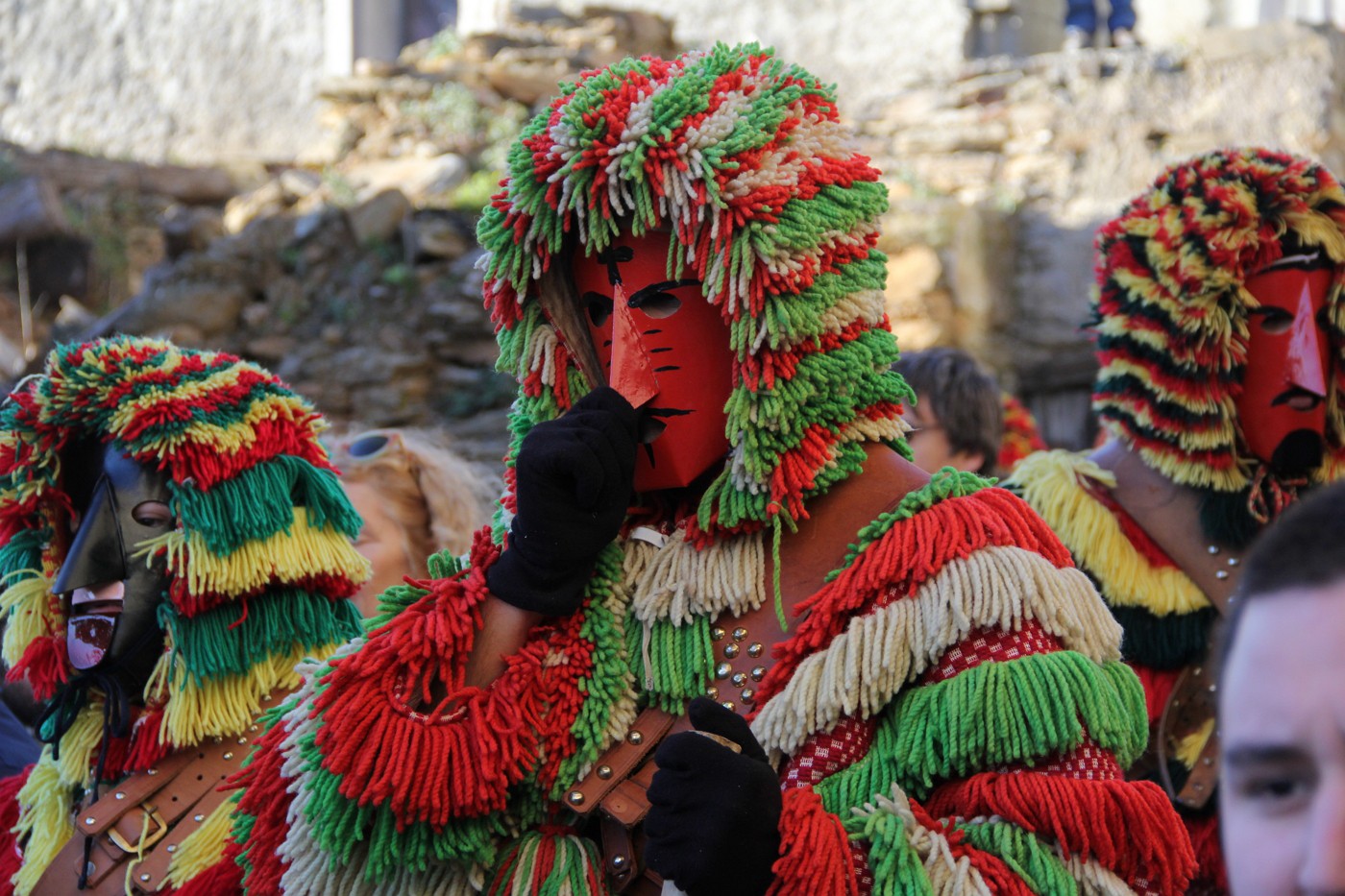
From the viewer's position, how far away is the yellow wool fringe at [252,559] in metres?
2.39

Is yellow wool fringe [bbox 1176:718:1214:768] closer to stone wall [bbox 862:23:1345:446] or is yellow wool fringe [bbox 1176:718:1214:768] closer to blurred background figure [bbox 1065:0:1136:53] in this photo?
stone wall [bbox 862:23:1345:446]

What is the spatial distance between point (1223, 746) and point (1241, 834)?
6cm

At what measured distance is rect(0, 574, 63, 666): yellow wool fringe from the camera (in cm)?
256

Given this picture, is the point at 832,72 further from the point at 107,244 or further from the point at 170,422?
the point at 170,422

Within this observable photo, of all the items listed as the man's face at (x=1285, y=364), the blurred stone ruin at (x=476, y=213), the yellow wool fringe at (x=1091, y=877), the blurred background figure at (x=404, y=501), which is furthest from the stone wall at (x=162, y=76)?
the yellow wool fringe at (x=1091, y=877)

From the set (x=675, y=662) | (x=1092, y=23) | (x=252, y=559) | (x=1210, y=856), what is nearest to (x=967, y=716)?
(x=675, y=662)

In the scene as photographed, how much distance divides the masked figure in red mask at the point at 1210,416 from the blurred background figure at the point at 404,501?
5.18 ft

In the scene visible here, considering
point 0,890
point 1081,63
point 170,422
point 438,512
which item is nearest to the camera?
point 170,422

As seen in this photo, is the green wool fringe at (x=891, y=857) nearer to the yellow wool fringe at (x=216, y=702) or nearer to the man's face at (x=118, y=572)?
the yellow wool fringe at (x=216, y=702)

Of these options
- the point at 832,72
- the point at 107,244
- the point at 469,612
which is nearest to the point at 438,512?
the point at 469,612

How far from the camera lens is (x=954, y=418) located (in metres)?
3.73

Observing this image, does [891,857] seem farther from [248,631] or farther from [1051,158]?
[1051,158]

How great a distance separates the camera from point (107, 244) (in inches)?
453

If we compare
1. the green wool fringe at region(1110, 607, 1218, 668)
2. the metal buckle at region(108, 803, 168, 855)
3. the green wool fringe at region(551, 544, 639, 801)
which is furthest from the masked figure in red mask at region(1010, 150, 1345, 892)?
the metal buckle at region(108, 803, 168, 855)
